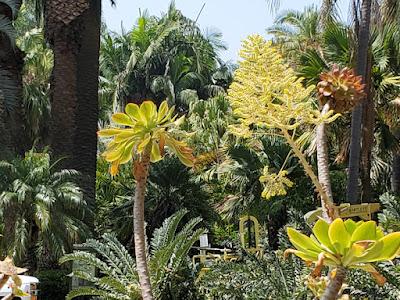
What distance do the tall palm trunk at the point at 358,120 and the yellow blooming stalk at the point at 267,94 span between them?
5589 mm

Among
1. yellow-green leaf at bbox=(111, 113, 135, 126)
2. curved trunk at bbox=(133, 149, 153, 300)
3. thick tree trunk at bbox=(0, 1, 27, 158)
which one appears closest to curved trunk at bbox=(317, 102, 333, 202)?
curved trunk at bbox=(133, 149, 153, 300)

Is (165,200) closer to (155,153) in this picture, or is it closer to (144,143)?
(155,153)

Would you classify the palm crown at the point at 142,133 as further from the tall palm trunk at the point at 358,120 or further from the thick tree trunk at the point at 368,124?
the thick tree trunk at the point at 368,124

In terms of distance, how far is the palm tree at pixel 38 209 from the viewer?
Result: 468 inches

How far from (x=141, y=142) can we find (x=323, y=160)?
4.58 ft

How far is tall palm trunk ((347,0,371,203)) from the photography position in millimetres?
Answer: 11711

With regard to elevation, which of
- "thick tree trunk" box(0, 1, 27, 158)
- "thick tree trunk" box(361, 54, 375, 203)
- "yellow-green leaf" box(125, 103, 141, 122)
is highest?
"thick tree trunk" box(0, 1, 27, 158)

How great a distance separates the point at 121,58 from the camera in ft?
129

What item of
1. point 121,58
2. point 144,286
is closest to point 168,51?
point 121,58

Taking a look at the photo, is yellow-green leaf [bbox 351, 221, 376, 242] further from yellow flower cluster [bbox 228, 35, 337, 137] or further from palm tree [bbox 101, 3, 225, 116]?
palm tree [bbox 101, 3, 225, 116]

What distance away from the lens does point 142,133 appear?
5.12 m

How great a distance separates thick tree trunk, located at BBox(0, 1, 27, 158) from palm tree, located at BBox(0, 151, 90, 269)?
1931mm

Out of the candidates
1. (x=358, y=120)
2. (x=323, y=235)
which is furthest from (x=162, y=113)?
(x=358, y=120)

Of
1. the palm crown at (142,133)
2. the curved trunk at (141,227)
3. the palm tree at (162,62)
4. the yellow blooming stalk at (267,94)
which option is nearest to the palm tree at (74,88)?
the yellow blooming stalk at (267,94)
